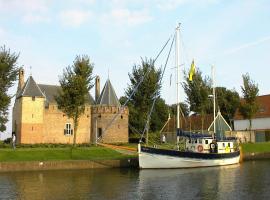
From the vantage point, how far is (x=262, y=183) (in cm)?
2980

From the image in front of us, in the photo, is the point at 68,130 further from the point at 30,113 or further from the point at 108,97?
the point at 108,97

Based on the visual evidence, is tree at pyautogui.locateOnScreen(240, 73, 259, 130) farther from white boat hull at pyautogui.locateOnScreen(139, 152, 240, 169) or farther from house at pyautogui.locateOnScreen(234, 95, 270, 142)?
white boat hull at pyautogui.locateOnScreen(139, 152, 240, 169)

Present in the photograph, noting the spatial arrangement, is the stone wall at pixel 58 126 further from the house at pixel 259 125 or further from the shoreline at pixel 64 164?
the house at pixel 259 125

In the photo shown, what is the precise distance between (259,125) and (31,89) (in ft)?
154

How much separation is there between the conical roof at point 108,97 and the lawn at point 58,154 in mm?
19912

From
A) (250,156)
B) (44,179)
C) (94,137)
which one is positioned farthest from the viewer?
(94,137)

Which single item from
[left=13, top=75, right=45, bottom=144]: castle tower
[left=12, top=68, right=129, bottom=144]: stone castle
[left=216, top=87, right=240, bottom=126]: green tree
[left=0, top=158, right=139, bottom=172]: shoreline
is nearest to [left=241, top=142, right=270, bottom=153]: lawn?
[left=0, top=158, right=139, bottom=172]: shoreline

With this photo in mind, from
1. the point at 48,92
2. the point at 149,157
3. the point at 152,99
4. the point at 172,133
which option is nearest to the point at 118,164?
the point at 149,157

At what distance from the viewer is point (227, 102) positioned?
100 metres

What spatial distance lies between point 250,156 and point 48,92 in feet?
122

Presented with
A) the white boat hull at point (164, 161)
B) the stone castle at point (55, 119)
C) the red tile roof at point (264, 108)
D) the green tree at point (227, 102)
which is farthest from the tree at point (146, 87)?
the green tree at point (227, 102)

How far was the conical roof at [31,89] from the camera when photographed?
64.5 m

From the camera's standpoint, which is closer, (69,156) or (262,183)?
(262,183)

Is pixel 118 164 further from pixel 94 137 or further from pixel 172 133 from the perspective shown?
pixel 172 133
